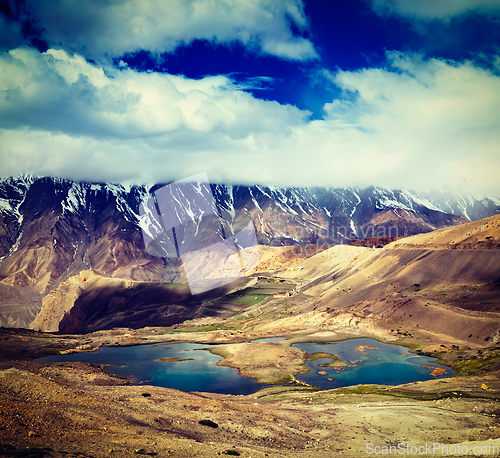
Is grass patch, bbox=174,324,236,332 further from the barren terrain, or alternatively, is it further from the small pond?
the small pond

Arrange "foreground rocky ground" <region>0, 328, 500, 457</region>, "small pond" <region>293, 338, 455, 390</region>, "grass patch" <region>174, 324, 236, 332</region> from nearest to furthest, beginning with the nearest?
"foreground rocky ground" <region>0, 328, 500, 457</region>
"small pond" <region>293, 338, 455, 390</region>
"grass patch" <region>174, 324, 236, 332</region>

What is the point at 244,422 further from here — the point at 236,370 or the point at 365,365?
the point at 365,365

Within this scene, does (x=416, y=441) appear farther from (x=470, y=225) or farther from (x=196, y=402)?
(x=470, y=225)

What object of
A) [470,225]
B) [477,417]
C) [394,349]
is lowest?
[394,349]

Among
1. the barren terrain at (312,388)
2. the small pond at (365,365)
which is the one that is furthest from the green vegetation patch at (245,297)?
the small pond at (365,365)

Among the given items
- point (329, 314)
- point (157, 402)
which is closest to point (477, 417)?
point (157, 402)

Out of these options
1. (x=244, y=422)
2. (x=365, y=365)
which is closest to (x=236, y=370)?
(x=365, y=365)

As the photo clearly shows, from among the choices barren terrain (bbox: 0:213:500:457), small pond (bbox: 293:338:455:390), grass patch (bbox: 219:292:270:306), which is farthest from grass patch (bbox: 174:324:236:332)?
small pond (bbox: 293:338:455:390)
